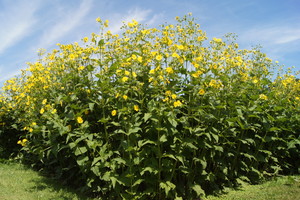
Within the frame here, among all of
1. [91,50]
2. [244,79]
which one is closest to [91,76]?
[91,50]

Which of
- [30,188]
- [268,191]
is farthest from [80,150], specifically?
[268,191]

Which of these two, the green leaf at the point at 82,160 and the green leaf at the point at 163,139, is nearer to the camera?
the green leaf at the point at 163,139

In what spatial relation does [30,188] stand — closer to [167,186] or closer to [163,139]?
[167,186]

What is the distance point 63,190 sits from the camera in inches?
197

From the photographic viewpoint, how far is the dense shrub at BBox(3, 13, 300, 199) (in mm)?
4051

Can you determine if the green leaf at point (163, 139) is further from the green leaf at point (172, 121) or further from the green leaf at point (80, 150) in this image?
the green leaf at point (80, 150)

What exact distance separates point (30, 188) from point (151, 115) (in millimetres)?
2706

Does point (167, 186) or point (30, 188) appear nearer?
point (167, 186)

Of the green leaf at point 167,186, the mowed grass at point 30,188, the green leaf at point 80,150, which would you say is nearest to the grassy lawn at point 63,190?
the mowed grass at point 30,188

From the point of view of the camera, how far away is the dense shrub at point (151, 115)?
4051mm

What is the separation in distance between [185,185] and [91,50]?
2475 mm

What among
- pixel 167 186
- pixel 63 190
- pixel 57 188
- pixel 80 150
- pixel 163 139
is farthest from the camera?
A: pixel 57 188

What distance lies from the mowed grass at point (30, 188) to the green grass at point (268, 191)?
2260mm

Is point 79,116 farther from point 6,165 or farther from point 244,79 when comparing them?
point 6,165
